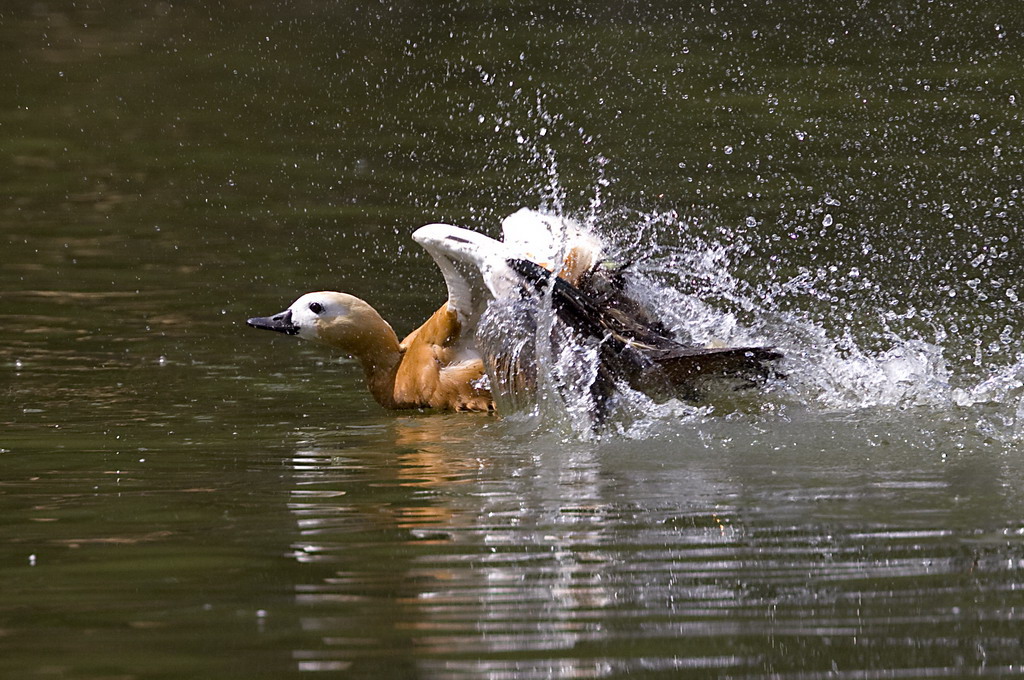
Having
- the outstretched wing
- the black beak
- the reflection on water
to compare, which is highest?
the outstretched wing

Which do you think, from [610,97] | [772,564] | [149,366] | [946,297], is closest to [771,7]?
[610,97]

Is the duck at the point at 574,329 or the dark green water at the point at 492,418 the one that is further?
the duck at the point at 574,329

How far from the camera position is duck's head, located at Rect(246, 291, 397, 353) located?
27.2 feet

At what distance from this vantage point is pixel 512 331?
7.46 metres

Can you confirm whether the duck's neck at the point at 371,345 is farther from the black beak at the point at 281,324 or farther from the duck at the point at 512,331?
the black beak at the point at 281,324

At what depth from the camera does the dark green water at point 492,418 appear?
428cm

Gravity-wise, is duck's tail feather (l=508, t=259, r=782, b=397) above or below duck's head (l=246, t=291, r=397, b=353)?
below

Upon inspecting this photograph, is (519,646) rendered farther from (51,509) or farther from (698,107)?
(698,107)

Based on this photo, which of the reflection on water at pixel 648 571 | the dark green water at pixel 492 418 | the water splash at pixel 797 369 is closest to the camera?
the reflection on water at pixel 648 571

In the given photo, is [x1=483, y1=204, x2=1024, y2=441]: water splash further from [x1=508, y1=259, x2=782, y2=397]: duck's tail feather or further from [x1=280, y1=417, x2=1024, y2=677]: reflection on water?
[x1=280, y1=417, x2=1024, y2=677]: reflection on water

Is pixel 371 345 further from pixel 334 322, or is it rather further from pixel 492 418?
pixel 492 418

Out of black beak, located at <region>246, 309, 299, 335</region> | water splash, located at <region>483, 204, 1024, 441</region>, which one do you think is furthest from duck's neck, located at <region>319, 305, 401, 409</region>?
water splash, located at <region>483, 204, 1024, 441</region>

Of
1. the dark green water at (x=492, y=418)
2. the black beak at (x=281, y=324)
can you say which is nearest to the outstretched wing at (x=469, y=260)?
the dark green water at (x=492, y=418)

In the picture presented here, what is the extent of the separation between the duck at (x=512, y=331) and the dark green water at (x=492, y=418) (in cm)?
20
